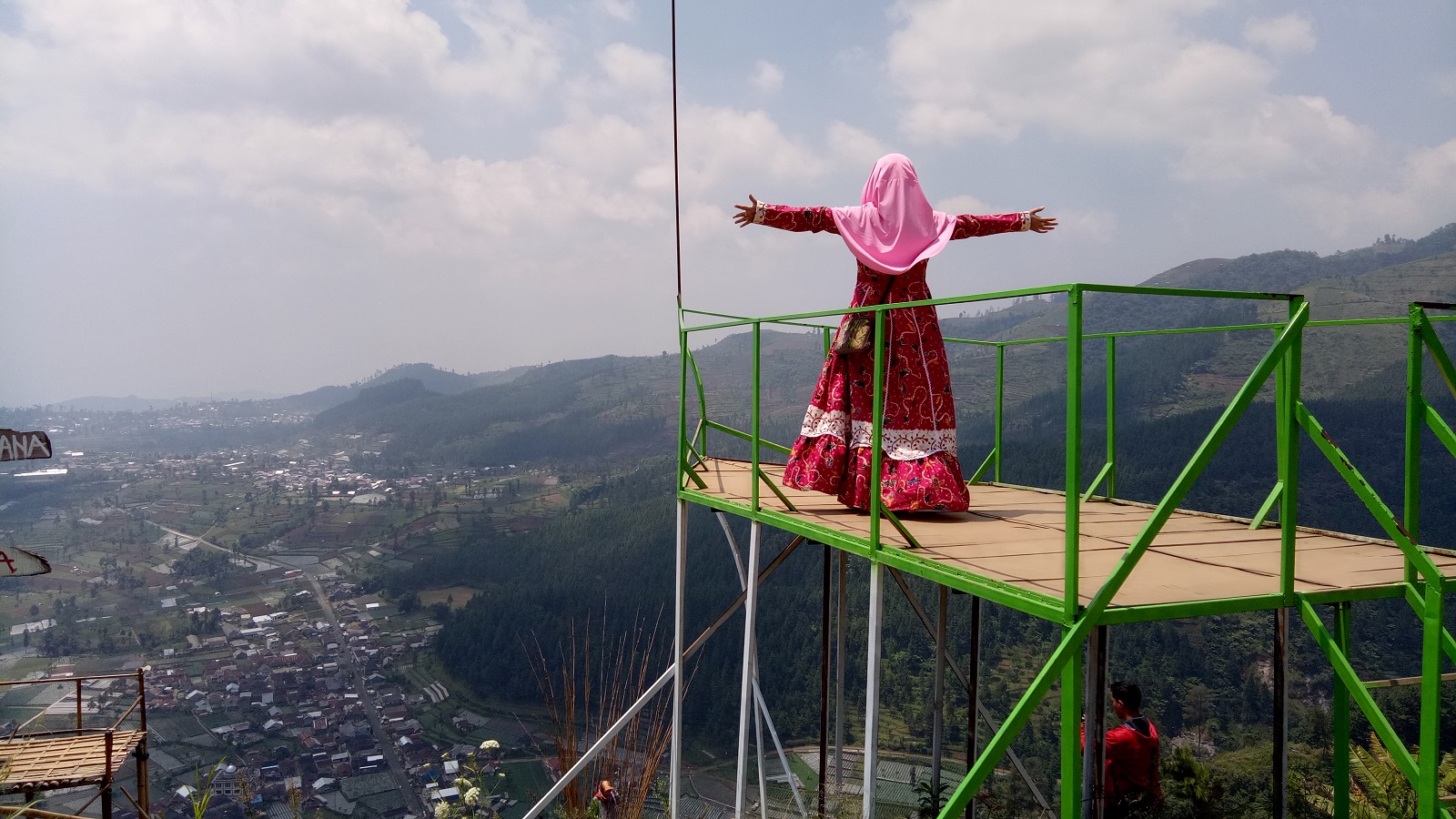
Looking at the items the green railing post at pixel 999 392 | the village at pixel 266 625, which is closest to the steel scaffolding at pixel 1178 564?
the green railing post at pixel 999 392

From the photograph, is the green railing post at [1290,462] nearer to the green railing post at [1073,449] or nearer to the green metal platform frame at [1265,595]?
the green metal platform frame at [1265,595]

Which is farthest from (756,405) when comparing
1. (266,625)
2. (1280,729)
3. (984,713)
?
(266,625)

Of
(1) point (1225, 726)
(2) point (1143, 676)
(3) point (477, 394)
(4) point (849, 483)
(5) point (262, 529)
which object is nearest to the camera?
(4) point (849, 483)

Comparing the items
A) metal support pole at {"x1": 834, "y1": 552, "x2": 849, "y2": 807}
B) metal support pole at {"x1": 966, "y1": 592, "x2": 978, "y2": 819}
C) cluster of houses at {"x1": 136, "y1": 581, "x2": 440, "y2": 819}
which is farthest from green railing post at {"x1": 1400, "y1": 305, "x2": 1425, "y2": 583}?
cluster of houses at {"x1": 136, "y1": 581, "x2": 440, "y2": 819}

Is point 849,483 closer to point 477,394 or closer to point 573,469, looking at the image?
point 573,469

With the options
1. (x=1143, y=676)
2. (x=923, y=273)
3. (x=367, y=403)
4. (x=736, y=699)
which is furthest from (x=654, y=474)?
(x=923, y=273)

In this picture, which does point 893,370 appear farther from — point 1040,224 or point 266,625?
point 266,625
